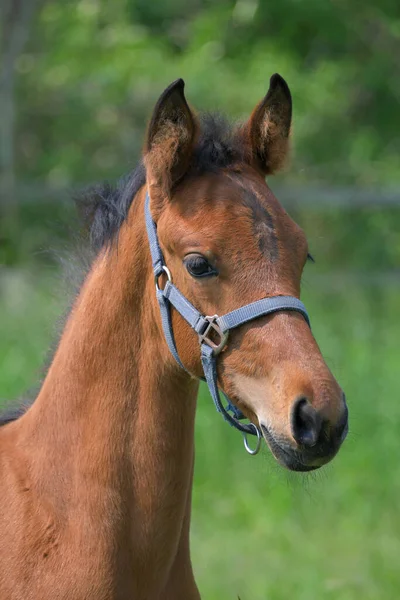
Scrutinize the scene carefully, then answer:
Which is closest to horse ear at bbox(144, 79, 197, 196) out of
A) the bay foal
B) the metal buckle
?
the bay foal

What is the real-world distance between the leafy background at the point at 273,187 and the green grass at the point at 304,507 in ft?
0.04

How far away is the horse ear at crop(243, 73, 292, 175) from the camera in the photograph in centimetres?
294

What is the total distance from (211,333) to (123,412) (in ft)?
1.28

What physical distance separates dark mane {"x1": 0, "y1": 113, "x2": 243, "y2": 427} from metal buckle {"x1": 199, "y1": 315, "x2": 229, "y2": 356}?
0.47 metres

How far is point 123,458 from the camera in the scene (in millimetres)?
2834

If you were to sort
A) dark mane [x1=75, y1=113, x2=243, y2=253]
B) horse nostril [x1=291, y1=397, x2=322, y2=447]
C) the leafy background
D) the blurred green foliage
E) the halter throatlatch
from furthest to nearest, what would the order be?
1. the blurred green foliage
2. the leafy background
3. dark mane [x1=75, y1=113, x2=243, y2=253]
4. the halter throatlatch
5. horse nostril [x1=291, y1=397, x2=322, y2=447]

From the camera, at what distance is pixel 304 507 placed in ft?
18.9

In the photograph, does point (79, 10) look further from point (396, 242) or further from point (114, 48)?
point (396, 242)

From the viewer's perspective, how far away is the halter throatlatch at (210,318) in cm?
257

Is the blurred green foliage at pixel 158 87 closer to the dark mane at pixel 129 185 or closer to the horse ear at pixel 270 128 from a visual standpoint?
the dark mane at pixel 129 185

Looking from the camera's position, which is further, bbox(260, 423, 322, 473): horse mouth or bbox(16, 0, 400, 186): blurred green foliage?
bbox(16, 0, 400, 186): blurred green foliage

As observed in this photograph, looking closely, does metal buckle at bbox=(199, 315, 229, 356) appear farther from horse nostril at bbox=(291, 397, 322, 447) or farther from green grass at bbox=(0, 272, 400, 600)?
green grass at bbox=(0, 272, 400, 600)

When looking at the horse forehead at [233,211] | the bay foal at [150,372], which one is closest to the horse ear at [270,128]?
the bay foal at [150,372]

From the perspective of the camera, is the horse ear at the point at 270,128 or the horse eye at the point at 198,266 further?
the horse ear at the point at 270,128
